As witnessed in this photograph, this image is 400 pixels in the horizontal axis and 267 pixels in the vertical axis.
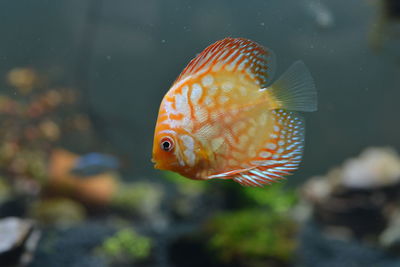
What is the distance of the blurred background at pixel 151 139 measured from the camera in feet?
6.70

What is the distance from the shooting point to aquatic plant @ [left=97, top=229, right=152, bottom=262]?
379 centimetres

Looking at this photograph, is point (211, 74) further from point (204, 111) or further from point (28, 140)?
point (28, 140)

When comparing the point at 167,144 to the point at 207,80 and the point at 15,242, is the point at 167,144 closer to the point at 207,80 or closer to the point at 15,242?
the point at 207,80

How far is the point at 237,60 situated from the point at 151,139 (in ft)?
6.09

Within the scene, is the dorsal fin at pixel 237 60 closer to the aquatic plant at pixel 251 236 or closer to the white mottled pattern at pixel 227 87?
the white mottled pattern at pixel 227 87

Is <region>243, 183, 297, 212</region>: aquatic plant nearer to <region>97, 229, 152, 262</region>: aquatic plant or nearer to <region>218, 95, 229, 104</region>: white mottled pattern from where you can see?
<region>97, 229, 152, 262</region>: aquatic plant

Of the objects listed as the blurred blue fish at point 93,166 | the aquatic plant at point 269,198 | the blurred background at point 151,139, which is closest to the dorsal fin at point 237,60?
the blurred background at point 151,139

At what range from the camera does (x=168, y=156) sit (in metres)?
1.16

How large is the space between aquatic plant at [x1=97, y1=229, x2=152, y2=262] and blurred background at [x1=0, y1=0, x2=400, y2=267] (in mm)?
15

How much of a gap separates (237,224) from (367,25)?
110 inches

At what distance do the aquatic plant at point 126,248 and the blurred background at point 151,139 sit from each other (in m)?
0.02

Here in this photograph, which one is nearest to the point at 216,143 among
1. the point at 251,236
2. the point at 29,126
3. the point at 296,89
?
the point at 296,89

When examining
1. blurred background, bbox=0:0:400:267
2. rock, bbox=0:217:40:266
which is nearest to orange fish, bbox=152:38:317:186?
blurred background, bbox=0:0:400:267

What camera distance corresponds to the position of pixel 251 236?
3881 mm
